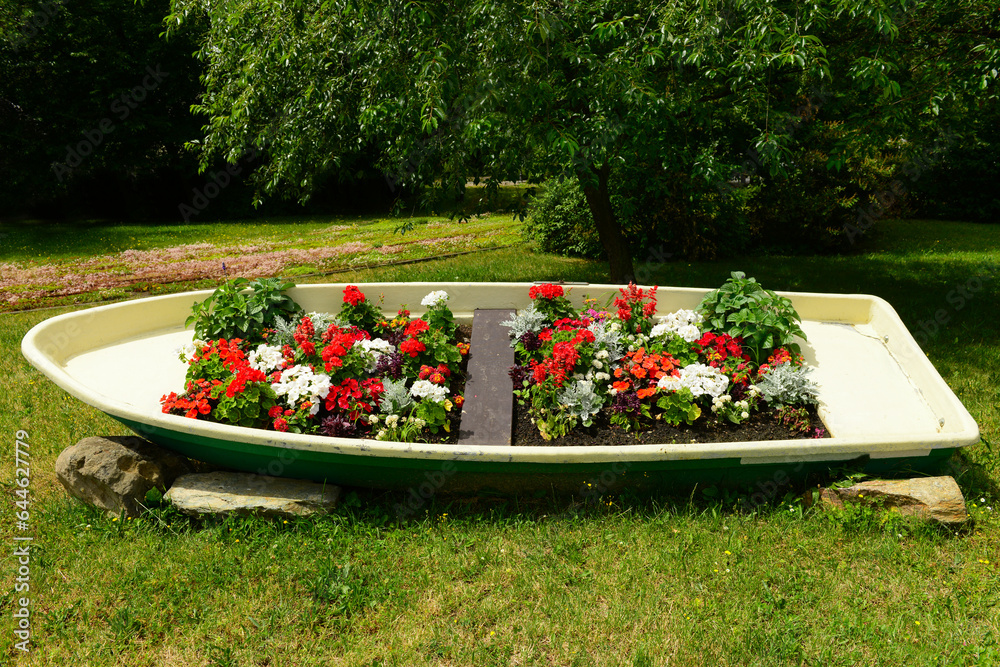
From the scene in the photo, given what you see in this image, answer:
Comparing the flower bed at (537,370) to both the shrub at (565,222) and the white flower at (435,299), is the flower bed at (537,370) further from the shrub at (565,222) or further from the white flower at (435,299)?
the shrub at (565,222)

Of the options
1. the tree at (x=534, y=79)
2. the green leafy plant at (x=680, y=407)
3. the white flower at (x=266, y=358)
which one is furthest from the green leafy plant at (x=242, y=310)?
the green leafy plant at (x=680, y=407)

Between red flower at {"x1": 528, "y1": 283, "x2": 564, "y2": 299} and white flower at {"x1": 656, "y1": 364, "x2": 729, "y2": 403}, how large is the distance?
118 cm

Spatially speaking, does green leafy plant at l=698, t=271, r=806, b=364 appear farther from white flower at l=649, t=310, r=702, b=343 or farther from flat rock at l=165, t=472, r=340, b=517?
flat rock at l=165, t=472, r=340, b=517

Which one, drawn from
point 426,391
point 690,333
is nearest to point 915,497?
point 690,333

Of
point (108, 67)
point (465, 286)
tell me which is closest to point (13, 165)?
point (108, 67)

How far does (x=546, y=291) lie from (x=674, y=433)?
1589 mm

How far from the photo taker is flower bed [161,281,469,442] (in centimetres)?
397

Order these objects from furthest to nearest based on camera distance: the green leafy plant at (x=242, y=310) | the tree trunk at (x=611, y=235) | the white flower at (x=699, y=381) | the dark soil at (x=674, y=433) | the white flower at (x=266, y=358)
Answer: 1. the tree trunk at (x=611, y=235)
2. the green leafy plant at (x=242, y=310)
3. the white flower at (x=266, y=358)
4. the white flower at (x=699, y=381)
5. the dark soil at (x=674, y=433)

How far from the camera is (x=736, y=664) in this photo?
9.32 feet

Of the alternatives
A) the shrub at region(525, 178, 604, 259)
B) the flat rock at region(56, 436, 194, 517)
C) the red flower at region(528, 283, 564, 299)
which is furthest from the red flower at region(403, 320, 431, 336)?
the shrub at region(525, 178, 604, 259)

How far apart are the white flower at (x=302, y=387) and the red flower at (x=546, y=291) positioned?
1.80 metres

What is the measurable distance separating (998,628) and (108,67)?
2543 cm

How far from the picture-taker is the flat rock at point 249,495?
3.79 meters

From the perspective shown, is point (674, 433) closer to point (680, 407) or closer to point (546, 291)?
point (680, 407)
